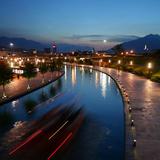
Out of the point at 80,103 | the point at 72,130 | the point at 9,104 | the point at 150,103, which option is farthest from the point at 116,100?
the point at 72,130

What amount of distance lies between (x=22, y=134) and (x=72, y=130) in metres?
3.23

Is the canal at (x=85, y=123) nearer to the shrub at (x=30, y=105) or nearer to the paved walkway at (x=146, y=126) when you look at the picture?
the shrub at (x=30, y=105)

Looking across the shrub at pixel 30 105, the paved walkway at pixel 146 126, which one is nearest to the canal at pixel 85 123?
the shrub at pixel 30 105

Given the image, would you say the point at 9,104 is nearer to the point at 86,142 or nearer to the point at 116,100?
the point at 116,100

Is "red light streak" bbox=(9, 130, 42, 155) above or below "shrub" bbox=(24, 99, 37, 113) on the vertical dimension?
above

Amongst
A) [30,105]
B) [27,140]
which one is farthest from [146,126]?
[30,105]

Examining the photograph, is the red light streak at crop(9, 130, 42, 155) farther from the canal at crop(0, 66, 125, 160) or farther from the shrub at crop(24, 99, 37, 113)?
the shrub at crop(24, 99, 37, 113)

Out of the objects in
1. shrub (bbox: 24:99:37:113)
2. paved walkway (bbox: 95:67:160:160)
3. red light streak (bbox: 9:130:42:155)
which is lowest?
shrub (bbox: 24:99:37:113)

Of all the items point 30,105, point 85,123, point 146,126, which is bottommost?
point 30,105

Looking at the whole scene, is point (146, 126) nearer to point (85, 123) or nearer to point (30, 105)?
point (85, 123)

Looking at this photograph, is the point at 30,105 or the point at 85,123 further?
the point at 30,105

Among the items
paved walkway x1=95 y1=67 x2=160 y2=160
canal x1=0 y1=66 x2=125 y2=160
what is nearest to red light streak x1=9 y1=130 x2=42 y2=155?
canal x1=0 y1=66 x2=125 y2=160

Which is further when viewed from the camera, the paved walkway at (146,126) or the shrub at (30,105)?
the shrub at (30,105)

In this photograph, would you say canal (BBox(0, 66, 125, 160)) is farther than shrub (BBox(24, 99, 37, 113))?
No
